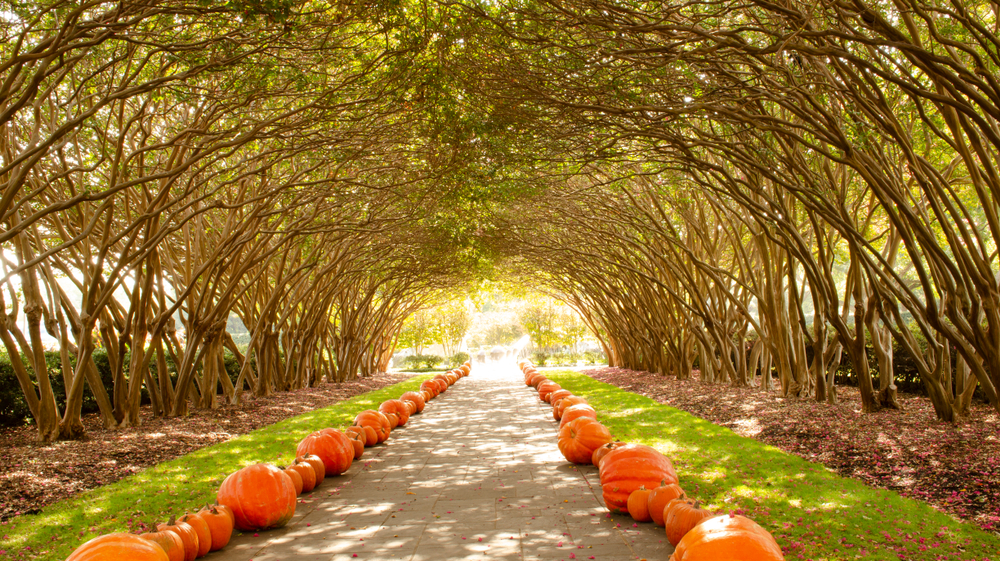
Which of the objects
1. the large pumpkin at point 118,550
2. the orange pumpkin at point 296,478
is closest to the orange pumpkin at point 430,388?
the orange pumpkin at point 296,478

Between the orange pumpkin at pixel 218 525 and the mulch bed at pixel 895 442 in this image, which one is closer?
the orange pumpkin at pixel 218 525

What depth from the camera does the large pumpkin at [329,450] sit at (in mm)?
6918

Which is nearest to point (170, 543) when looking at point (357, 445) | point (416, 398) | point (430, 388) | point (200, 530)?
point (200, 530)

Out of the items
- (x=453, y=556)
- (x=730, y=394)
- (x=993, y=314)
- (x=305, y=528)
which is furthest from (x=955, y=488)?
(x=730, y=394)

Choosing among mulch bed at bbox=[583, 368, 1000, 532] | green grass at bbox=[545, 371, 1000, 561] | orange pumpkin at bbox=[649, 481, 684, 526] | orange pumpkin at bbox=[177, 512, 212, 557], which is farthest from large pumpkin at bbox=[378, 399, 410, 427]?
orange pumpkin at bbox=[649, 481, 684, 526]

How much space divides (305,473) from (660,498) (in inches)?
133

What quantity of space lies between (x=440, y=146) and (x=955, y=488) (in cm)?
885

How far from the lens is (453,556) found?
439 cm

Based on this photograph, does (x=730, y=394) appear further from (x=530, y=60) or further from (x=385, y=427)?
(x=530, y=60)

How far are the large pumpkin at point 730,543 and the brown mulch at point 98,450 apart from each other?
18.2 feet

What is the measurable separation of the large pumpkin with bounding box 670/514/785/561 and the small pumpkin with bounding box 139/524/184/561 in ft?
10.1

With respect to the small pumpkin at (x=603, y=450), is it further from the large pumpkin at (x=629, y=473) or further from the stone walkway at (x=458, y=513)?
the large pumpkin at (x=629, y=473)

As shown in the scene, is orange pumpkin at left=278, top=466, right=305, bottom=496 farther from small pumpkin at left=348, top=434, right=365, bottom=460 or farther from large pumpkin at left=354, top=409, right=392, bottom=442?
large pumpkin at left=354, top=409, right=392, bottom=442

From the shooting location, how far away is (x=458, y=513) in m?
5.48
